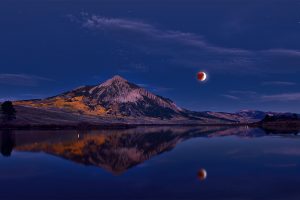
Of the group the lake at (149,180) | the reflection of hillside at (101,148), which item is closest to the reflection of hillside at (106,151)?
the reflection of hillside at (101,148)

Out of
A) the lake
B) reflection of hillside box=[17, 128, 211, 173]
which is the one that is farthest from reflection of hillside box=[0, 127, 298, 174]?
the lake

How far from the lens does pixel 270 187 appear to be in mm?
27781

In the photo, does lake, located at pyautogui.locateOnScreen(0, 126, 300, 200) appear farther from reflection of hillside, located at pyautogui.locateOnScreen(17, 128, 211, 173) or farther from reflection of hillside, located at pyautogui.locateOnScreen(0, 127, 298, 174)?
reflection of hillside, located at pyautogui.locateOnScreen(0, 127, 298, 174)

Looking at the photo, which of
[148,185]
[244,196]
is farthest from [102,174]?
[244,196]

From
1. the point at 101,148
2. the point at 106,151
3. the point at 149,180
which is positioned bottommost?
the point at 149,180

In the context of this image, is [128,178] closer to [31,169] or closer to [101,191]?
[101,191]

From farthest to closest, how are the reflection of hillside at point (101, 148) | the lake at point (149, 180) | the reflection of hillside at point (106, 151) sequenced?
1. the reflection of hillside at point (101, 148)
2. the reflection of hillside at point (106, 151)
3. the lake at point (149, 180)

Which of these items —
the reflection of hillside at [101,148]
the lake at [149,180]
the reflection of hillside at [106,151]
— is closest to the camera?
the lake at [149,180]

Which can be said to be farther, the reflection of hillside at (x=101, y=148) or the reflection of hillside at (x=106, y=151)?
the reflection of hillside at (x=101, y=148)

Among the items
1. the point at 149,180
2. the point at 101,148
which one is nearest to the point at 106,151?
the point at 101,148

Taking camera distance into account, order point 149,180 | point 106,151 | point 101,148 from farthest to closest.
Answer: point 101,148, point 106,151, point 149,180

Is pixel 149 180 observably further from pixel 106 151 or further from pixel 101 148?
pixel 101 148

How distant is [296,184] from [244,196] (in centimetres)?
681

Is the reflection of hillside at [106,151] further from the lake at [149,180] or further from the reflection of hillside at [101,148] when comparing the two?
the lake at [149,180]
